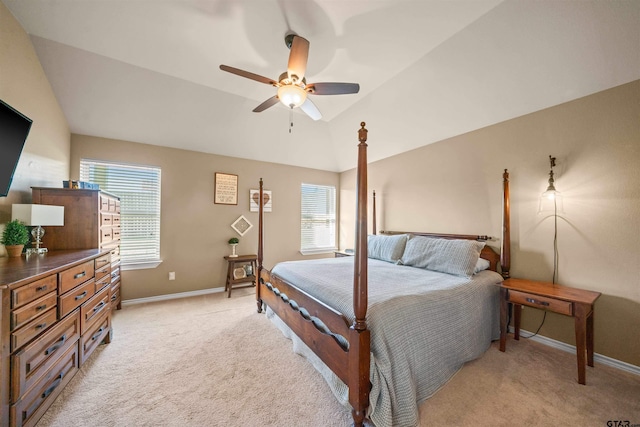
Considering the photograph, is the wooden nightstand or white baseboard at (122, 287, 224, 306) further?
white baseboard at (122, 287, 224, 306)

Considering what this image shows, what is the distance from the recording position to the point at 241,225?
14.2 feet

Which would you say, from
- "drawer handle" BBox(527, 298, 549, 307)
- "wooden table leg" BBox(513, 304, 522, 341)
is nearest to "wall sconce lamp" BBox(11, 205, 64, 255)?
"drawer handle" BBox(527, 298, 549, 307)

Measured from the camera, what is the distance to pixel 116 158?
3438mm

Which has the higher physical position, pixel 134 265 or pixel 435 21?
pixel 435 21

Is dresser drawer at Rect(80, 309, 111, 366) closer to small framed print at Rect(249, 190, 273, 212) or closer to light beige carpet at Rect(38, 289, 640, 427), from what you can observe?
light beige carpet at Rect(38, 289, 640, 427)

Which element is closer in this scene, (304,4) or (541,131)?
(304,4)

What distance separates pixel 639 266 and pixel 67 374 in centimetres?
456

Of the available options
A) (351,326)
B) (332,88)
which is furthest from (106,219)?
(351,326)

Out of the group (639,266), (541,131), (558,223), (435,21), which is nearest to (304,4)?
(435,21)

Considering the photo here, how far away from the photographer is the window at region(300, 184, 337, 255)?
512 cm

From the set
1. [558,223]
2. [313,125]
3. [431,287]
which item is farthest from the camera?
[313,125]

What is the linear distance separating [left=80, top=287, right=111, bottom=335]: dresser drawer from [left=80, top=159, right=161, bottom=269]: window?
1.34m

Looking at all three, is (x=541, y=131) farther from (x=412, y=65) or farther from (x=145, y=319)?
(x=145, y=319)

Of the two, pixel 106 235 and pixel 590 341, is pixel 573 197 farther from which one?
pixel 106 235
